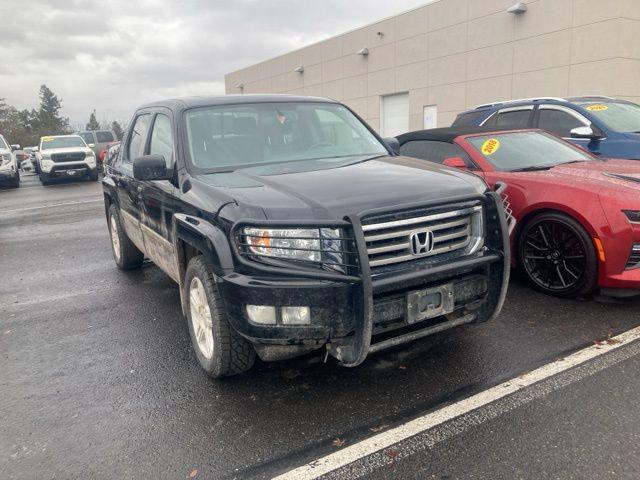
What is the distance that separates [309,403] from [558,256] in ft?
9.18

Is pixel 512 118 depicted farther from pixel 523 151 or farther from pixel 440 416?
pixel 440 416

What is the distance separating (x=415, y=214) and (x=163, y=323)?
2.71m

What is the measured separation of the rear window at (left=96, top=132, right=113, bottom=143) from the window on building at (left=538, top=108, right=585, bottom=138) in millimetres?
25030

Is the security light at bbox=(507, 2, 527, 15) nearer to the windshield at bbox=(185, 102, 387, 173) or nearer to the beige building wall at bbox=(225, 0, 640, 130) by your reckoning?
the beige building wall at bbox=(225, 0, 640, 130)

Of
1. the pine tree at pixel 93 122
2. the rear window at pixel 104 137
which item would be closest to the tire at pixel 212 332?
the rear window at pixel 104 137

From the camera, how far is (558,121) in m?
7.73

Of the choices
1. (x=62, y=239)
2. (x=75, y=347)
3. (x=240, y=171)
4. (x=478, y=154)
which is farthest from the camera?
(x=62, y=239)

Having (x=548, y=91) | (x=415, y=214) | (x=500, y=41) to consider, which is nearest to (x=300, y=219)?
(x=415, y=214)

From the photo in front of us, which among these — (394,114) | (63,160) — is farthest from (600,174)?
(394,114)

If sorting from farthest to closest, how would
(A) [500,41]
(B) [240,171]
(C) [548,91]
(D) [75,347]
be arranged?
(A) [500,41], (C) [548,91], (D) [75,347], (B) [240,171]

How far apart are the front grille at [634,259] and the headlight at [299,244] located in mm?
2770

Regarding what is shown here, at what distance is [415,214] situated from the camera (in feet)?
9.82

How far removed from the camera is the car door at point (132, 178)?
5.00 meters

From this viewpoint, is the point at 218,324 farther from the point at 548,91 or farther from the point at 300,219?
the point at 548,91
